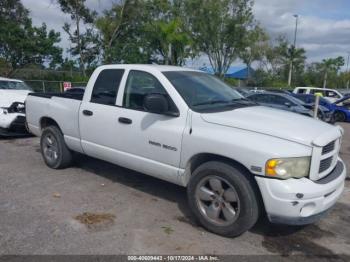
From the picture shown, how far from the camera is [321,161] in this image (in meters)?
3.88

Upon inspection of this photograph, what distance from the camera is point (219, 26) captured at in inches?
1359

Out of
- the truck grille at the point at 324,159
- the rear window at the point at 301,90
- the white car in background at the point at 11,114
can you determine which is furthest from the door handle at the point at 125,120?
the rear window at the point at 301,90

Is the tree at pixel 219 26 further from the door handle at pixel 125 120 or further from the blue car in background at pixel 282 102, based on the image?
the door handle at pixel 125 120

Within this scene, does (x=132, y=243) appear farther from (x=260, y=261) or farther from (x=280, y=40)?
(x=280, y=40)

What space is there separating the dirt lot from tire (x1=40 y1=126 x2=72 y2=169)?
1.13 feet

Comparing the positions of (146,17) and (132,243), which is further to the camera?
(146,17)

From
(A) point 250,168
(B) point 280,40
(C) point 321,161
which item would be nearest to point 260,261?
(A) point 250,168

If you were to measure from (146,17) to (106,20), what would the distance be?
406 cm

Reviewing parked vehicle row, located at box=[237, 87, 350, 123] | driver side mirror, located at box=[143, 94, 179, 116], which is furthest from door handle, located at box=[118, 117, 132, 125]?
parked vehicle row, located at box=[237, 87, 350, 123]

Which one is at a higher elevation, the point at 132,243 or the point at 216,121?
the point at 216,121

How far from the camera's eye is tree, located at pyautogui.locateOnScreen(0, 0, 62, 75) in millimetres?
25938

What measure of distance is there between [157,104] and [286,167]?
1638mm

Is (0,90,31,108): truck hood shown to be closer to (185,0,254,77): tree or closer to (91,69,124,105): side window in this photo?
(91,69,124,105): side window

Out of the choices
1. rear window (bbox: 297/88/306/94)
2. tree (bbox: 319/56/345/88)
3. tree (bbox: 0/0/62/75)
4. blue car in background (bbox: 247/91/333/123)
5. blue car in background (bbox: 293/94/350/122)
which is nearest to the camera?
blue car in background (bbox: 247/91/333/123)
